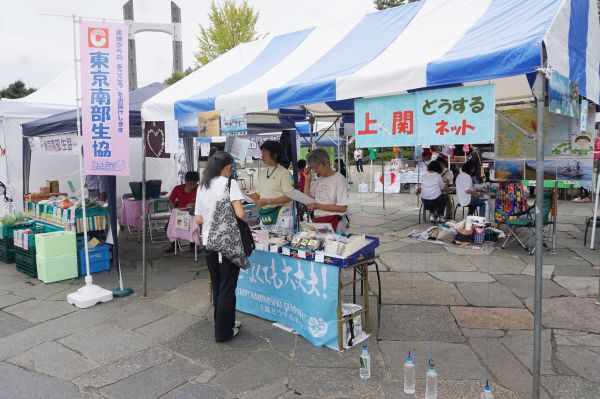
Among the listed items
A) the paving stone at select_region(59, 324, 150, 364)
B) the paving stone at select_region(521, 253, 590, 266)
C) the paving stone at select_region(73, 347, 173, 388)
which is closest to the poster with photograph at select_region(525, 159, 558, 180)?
the paving stone at select_region(521, 253, 590, 266)

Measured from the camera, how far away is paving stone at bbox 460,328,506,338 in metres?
3.87

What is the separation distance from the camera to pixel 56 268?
5785 millimetres

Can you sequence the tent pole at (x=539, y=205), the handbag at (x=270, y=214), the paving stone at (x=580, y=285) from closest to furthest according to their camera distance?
1. the tent pole at (x=539, y=205)
2. the paving stone at (x=580, y=285)
3. the handbag at (x=270, y=214)

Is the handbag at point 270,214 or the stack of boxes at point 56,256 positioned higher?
the handbag at point 270,214

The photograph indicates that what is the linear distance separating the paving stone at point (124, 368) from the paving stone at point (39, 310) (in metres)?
1.53

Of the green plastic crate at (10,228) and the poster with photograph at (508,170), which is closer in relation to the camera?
the green plastic crate at (10,228)

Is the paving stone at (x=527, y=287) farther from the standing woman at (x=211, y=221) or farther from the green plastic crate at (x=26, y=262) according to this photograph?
the green plastic crate at (x=26, y=262)

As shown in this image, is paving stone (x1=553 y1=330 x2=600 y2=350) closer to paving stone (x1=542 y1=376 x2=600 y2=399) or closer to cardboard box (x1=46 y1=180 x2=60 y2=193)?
paving stone (x1=542 y1=376 x2=600 y2=399)

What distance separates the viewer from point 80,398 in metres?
3.05

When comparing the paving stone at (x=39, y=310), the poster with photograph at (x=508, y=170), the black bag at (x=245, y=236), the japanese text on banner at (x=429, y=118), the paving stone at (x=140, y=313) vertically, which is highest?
the japanese text on banner at (x=429, y=118)

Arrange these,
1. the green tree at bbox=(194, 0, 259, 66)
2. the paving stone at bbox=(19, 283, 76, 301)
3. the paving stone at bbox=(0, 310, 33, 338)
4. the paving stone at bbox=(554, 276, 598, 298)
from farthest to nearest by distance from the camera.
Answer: the green tree at bbox=(194, 0, 259, 66), the paving stone at bbox=(19, 283, 76, 301), the paving stone at bbox=(554, 276, 598, 298), the paving stone at bbox=(0, 310, 33, 338)

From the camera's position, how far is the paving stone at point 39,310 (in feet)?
15.1

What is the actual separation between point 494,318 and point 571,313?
81 centimetres

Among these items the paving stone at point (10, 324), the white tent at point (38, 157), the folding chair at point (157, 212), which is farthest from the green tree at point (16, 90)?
the paving stone at point (10, 324)
